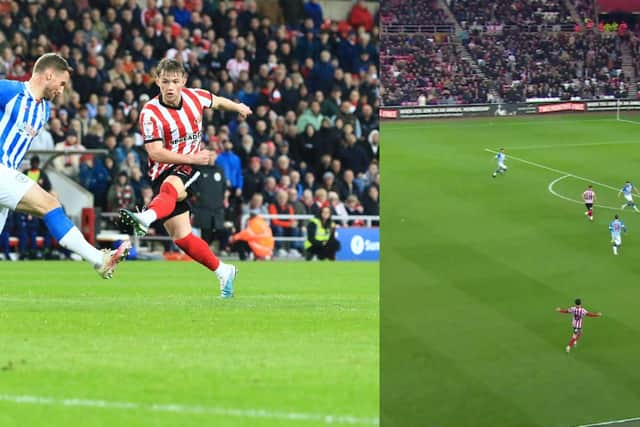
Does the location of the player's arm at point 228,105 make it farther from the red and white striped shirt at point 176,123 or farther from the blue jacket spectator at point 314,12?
the blue jacket spectator at point 314,12

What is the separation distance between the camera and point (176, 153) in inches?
340

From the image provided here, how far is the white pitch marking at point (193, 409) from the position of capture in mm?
4688

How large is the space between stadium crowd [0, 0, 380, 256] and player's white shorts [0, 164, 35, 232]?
831 centimetres

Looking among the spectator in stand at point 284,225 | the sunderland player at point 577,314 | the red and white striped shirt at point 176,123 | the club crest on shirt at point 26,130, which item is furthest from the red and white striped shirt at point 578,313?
the spectator in stand at point 284,225

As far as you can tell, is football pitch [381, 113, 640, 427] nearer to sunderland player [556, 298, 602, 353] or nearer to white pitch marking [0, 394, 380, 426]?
sunderland player [556, 298, 602, 353]

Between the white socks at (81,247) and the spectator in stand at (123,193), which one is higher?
the white socks at (81,247)

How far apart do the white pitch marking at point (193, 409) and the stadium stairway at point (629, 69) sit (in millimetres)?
2089

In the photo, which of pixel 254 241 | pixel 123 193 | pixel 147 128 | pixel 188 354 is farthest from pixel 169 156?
pixel 254 241

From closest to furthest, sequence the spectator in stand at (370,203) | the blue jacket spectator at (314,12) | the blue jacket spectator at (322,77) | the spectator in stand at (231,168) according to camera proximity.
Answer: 1. the spectator in stand at (231,168)
2. the spectator in stand at (370,203)
3. the blue jacket spectator at (322,77)
4. the blue jacket spectator at (314,12)

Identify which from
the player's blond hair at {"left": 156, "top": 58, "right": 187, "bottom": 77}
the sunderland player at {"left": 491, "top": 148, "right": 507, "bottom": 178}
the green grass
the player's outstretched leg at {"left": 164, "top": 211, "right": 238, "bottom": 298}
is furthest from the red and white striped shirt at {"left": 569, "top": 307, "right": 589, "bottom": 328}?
the player's blond hair at {"left": 156, "top": 58, "right": 187, "bottom": 77}

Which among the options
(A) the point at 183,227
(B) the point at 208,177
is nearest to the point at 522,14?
(A) the point at 183,227

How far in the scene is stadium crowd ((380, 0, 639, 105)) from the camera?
17.2ft

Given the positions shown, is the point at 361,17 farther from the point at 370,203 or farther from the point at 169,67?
the point at 169,67

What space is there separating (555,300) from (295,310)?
2.81 m
